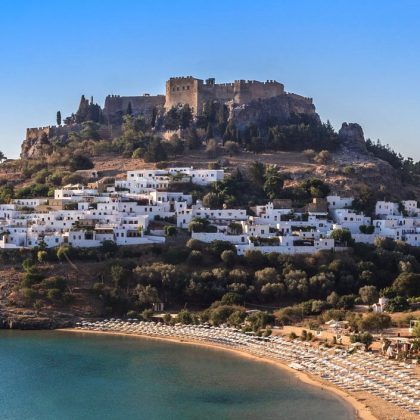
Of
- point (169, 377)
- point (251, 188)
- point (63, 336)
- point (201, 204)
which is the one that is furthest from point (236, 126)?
point (169, 377)

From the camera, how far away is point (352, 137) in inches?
2502

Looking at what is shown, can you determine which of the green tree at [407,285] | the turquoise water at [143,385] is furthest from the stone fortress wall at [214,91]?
the turquoise water at [143,385]

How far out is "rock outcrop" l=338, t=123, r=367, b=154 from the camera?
206ft

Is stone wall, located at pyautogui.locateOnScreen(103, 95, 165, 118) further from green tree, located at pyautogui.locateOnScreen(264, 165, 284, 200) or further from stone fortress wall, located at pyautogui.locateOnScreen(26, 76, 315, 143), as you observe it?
green tree, located at pyautogui.locateOnScreen(264, 165, 284, 200)

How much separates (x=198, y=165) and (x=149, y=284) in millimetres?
17822

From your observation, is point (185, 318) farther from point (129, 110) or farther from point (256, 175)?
point (129, 110)

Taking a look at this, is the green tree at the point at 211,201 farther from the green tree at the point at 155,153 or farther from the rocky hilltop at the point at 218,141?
the green tree at the point at 155,153

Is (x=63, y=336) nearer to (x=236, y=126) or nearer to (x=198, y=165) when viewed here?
(x=198, y=165)

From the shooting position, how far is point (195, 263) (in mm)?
43094

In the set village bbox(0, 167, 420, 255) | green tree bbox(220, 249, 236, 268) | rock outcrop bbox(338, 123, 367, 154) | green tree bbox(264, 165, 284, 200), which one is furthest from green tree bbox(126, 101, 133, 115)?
green tree bbox(220, 249, 236, 268)

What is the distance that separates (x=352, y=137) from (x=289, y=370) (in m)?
35.7

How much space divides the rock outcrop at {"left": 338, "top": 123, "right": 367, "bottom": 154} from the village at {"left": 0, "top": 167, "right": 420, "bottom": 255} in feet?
36.1

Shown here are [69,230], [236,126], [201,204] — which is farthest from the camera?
[236,126]

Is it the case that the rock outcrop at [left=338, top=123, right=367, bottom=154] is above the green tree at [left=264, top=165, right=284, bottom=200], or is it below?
above
